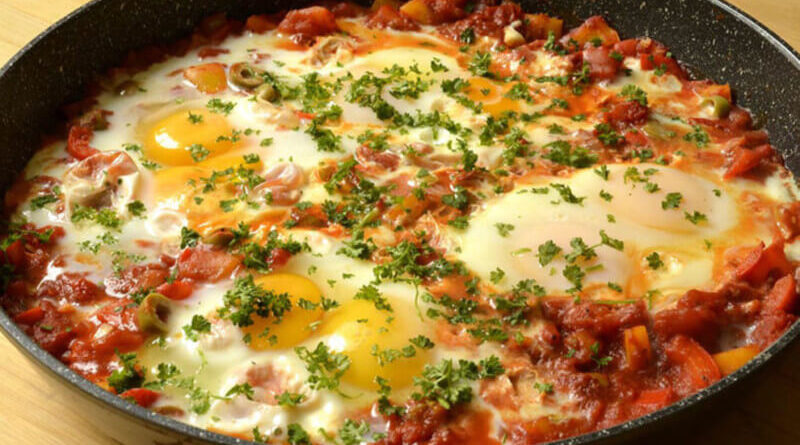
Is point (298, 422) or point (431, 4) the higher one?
point (431, 4)

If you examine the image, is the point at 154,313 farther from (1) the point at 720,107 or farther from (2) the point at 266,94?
(1) the point at 720,107

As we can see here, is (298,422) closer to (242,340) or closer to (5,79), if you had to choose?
(242,340)

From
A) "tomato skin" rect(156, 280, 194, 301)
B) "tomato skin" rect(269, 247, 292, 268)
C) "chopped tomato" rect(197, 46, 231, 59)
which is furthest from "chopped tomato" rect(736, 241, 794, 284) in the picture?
"chopped tomato" rect(197, 46, 231, 59)

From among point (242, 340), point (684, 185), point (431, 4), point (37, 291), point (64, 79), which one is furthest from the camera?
point (431, 4)

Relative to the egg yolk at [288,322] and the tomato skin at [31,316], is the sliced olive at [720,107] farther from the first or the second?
the tomato skin at [31,316]

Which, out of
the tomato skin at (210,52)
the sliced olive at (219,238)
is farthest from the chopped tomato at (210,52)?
the sliced olive at (219,238)

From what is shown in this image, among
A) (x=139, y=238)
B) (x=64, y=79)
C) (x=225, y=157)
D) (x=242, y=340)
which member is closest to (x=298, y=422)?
(x=242, y=340)

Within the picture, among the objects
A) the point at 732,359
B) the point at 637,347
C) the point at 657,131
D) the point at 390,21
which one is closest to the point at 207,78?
the point at 390,21
